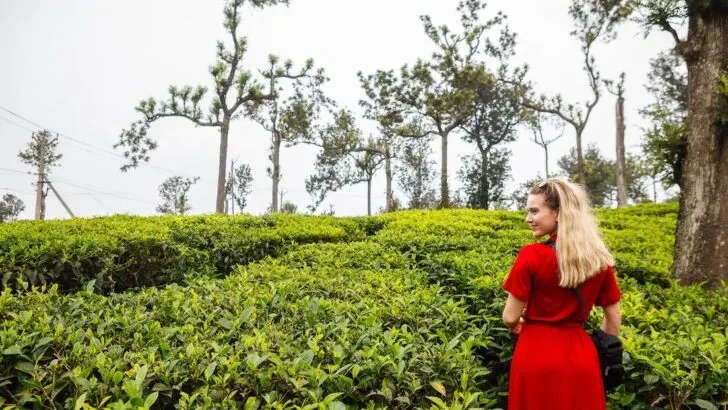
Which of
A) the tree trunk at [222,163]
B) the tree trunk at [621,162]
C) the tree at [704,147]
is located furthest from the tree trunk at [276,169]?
the tree at [704,147]

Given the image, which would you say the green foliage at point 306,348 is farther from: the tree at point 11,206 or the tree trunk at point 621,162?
the tree at point 11,206

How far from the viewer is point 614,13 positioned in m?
26.1

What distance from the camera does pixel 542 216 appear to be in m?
2.74

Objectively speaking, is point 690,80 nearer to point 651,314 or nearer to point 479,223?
point 651,314

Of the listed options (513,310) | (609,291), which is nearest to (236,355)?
(513,310)

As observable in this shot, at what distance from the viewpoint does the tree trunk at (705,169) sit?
18.2 ft

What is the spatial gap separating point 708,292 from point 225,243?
21.5ft

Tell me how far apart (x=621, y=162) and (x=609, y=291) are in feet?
86.1

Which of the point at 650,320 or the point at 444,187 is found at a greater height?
the point at 444,187

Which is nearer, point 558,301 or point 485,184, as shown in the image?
point 558,301

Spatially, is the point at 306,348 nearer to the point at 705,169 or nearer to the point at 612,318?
the point at 612,318

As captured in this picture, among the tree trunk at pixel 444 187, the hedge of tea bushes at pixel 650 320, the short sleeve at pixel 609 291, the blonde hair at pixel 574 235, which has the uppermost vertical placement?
the tree trunk at pixel 444 187

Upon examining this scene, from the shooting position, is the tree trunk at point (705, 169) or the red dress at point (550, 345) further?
the tree trunk at point (705, 169)

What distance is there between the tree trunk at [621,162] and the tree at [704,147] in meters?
20.4
